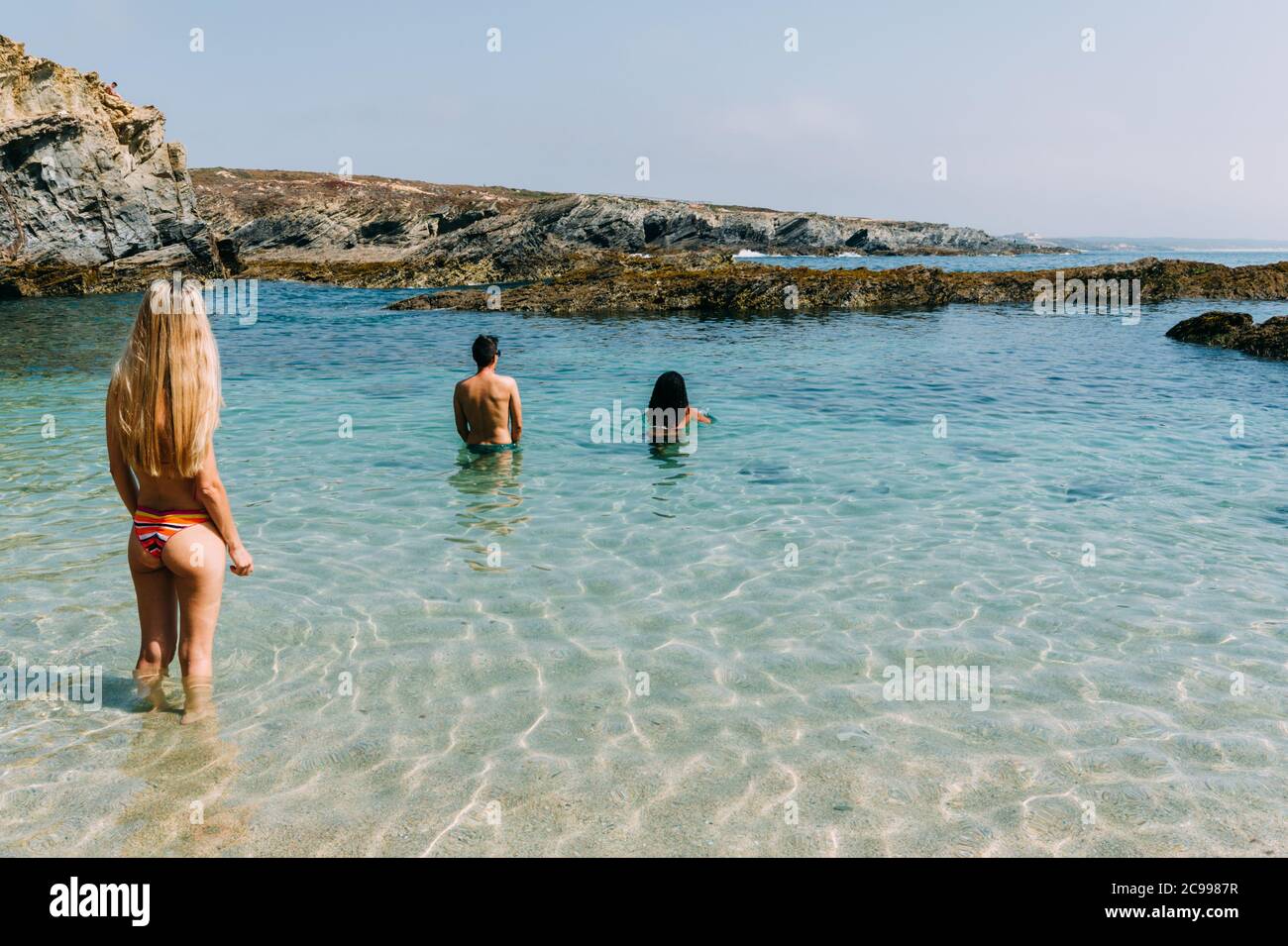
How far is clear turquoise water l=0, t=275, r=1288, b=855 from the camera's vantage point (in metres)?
4.21

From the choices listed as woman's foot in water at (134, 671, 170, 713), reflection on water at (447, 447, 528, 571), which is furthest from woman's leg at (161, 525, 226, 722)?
reflection on water at (447, 447, 528, 571)

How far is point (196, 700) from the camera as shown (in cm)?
508

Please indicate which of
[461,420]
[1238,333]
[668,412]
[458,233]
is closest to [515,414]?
[461,420]

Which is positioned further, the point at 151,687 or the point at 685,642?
the point at 685,642

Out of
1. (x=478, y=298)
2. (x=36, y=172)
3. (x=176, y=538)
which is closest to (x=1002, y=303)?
(x=478, y=298)

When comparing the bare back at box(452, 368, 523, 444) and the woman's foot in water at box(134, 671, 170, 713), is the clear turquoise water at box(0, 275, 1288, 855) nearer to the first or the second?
the woman's foot in water at box(134, 671, 170, 713)

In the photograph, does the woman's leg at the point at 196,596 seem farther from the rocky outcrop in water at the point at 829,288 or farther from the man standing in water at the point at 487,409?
the rocky outcrop in water at the point at 829,288

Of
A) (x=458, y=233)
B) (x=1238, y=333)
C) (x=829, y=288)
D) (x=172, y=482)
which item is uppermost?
(x=458, y=233)

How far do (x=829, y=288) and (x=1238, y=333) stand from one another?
49.1 ft

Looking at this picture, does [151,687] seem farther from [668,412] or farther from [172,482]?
[668,412]

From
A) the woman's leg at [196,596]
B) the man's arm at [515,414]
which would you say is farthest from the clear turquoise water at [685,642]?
the man's arm at [515,414]

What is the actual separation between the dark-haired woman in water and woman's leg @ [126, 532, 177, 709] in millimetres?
7520

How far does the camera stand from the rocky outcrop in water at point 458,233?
53.6 m
